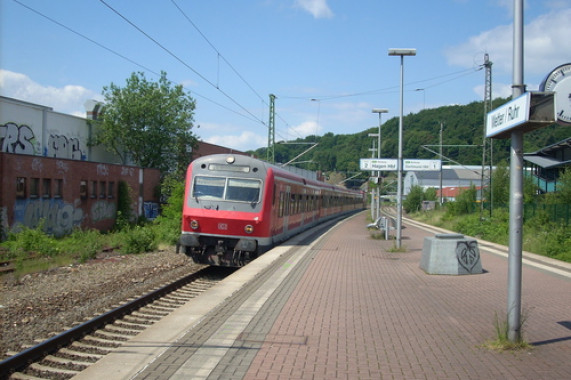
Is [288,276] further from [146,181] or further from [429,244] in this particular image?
[146,181]

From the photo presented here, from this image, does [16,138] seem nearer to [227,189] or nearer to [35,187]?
[35,187]

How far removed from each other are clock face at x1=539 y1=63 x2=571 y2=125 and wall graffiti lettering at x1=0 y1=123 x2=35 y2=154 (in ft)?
85.9

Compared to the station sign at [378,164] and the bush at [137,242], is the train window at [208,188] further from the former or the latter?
the station sign at [378,164]

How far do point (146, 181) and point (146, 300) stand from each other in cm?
2489

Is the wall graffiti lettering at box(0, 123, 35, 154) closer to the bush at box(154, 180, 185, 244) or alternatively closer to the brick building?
the brick building

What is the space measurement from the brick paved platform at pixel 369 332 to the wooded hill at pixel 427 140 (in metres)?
45.6

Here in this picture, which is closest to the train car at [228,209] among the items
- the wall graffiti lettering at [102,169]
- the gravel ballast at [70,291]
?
the gravel ballast at [70,291]

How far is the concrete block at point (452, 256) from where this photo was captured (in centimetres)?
1212

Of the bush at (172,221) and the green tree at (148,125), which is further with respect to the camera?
the green tree at (148,125)

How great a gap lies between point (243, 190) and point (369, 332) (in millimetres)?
7966

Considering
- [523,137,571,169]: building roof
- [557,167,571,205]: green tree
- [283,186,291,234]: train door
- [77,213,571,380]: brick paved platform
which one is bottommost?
[77,213,571,380]: brick paved platform

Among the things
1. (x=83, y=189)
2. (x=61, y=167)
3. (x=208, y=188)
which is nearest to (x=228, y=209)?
(x=208, y=188)

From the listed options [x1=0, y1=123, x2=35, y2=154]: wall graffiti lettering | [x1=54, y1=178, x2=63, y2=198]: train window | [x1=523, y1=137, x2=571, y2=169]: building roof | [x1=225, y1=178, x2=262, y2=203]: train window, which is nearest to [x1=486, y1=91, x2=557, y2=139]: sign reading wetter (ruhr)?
[x1=225, y1=178, x2=262, y2=203]: train window

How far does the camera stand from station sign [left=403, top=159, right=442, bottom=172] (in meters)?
18.6
